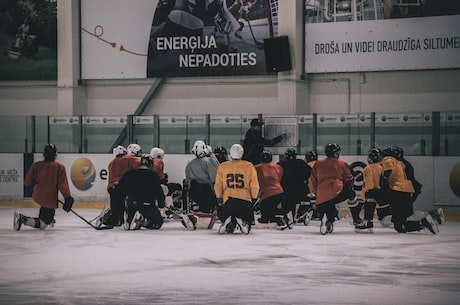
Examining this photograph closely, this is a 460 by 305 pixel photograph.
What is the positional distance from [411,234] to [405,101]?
8307mm

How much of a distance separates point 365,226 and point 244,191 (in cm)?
206

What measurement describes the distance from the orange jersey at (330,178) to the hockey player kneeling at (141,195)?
8.25ft

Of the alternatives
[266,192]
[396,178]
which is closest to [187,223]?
[266,192]

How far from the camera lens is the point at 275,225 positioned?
17453mm

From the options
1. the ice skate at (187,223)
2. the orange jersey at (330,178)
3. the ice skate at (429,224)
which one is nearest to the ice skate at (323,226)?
the orange jersey at (330,178)

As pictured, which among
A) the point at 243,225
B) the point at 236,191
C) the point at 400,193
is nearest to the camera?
the point at 236,191

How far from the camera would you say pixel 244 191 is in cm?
1625

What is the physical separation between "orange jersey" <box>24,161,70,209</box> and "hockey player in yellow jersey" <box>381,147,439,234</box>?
5092 mm

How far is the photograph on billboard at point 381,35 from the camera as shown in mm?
23469

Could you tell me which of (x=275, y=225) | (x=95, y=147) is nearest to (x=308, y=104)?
(x=95, y=147)

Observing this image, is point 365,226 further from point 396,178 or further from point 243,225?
Result: point 243,225

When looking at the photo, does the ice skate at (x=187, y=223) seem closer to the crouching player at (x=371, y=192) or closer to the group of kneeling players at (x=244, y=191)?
the group of kneeling players at (x=244, y=191)

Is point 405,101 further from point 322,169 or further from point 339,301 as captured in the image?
point 339,301

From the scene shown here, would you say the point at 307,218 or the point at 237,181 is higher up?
the point at 237,181
